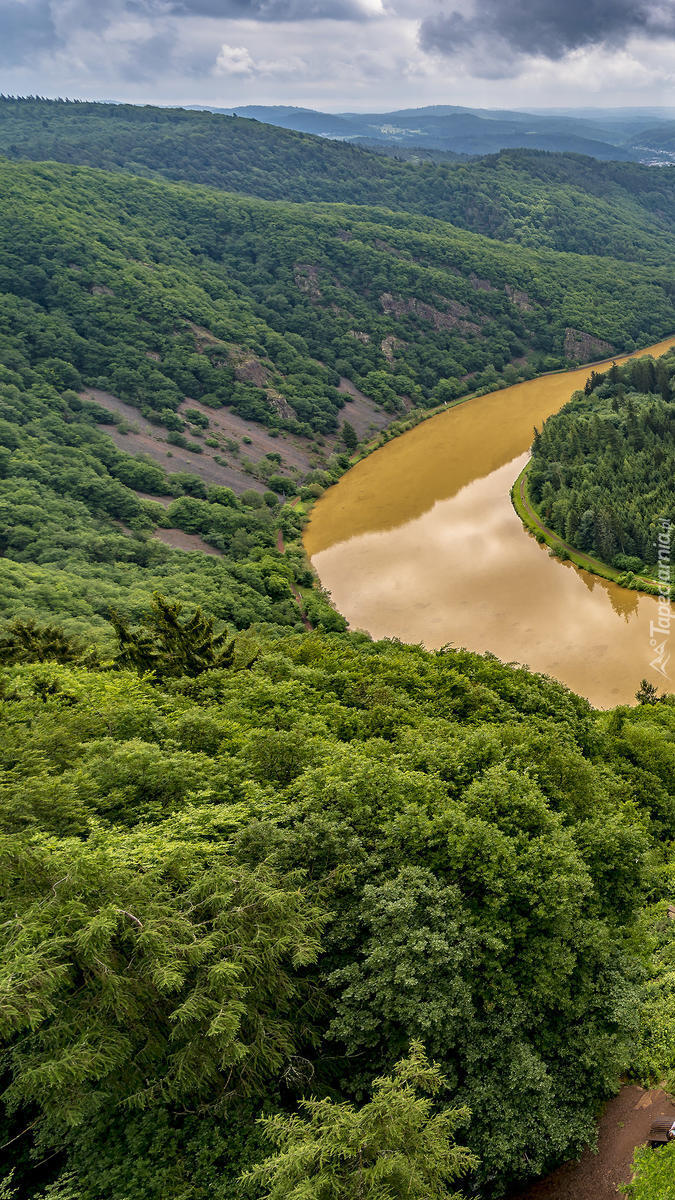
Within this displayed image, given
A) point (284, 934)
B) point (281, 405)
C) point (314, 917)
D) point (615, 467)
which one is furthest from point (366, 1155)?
point (281, 405)

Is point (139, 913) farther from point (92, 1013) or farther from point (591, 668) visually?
point (591, 668)

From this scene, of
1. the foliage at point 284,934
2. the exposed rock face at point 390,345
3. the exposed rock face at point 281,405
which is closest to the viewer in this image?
the foliage at point 284,934

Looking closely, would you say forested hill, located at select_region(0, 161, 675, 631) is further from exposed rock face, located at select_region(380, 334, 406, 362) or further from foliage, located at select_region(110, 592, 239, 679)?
foliage, located at select_region(110, 592, 239, 679)

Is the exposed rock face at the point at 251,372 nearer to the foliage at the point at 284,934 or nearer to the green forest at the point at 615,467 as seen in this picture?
the green forest at the point at 615,467

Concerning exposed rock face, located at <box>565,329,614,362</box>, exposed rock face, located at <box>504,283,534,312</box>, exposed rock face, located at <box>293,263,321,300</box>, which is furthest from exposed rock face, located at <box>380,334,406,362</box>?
exposed rock face, located at <box>565,329,614,362</box>

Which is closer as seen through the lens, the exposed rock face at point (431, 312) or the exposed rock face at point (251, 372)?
the exposed rock face at point (251, 372)

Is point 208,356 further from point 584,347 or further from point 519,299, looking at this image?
point 584,347

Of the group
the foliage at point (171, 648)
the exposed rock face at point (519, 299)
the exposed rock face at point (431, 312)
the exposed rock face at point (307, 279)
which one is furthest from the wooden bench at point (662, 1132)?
the exposed rock face at point (519, 299)
